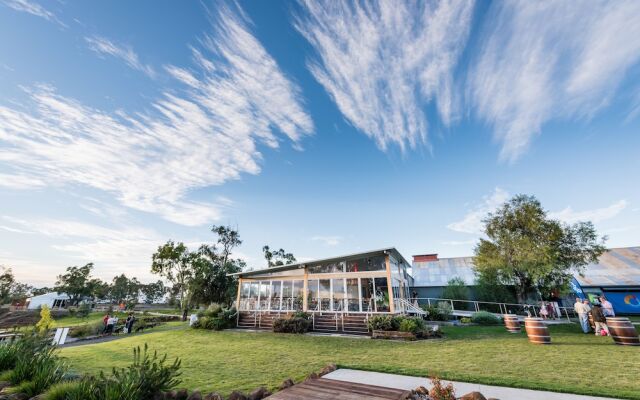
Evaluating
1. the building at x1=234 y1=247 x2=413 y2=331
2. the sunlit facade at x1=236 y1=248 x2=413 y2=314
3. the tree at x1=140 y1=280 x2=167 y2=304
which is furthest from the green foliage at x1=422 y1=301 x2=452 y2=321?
the tree at x1=140 y1=280 x2=167 y2=304

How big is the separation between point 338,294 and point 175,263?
884 inches

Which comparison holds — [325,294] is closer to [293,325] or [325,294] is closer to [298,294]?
[298,294]

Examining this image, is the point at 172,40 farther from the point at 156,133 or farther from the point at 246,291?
the point at 246,291

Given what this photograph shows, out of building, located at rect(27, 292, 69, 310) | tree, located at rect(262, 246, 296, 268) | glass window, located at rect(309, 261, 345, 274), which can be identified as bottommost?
building, located at rect(27, 292, 69, 310)

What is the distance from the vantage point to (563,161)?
13547 mm

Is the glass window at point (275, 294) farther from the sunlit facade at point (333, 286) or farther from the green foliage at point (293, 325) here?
the green foliage at point (293, 325)

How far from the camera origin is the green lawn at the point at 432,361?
4.91 m

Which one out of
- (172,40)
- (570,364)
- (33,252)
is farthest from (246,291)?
(570,364)

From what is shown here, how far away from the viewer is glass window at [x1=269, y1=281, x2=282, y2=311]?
685 inches

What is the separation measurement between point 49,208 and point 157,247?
1694 centimetres

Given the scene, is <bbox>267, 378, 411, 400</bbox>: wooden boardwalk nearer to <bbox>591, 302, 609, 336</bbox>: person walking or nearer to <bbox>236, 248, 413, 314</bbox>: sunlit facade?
<bbox>236, 248, 413, 314</bbox>: sunlit facade

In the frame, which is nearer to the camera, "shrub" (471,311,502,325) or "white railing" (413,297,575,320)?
"shrub" (471,311,502,325)

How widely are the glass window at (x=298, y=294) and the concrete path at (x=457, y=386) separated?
11588 millimetres

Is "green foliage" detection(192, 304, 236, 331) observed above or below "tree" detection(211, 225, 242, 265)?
below
